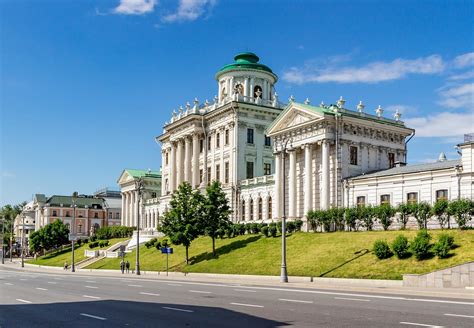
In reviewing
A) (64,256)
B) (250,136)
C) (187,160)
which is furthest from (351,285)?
(64,256)

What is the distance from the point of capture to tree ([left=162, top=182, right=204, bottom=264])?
195ft

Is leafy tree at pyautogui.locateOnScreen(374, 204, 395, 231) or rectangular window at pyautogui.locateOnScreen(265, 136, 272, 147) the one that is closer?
leafy tree at pyautogui.locateOnScreen(374, 204, 395, 231)

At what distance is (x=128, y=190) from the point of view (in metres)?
117

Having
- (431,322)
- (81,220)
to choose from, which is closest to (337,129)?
(431,322)

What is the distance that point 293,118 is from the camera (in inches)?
2581

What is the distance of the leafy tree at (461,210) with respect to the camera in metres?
43.4

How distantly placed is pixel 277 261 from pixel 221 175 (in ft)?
109

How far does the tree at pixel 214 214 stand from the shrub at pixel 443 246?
2740 centimetres

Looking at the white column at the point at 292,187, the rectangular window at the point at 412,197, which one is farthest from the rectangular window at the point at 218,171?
the rectangular window at the point at 412,197

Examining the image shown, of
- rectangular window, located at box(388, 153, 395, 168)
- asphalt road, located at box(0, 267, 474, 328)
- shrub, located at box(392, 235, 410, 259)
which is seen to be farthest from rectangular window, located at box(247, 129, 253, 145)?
asphalt road, located at box(0, 267, 474, 328)

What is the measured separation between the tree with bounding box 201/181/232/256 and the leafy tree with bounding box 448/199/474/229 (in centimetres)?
2451

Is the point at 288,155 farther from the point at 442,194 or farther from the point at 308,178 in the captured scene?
the point at 442,194

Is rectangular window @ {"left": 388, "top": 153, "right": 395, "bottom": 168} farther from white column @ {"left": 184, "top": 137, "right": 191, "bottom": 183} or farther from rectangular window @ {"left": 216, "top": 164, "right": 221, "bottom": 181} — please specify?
white column @ {"left": 184, "top": 137, "right": 191, "bottom": 183}

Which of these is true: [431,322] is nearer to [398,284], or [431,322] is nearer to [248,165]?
[398,284]
